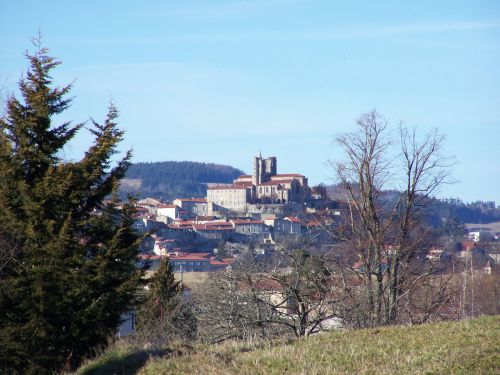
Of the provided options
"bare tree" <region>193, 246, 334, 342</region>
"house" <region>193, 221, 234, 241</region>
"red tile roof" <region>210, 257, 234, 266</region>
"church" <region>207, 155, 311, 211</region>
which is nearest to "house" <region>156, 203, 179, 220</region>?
"church" <region>207, 155, 311, 211</region>

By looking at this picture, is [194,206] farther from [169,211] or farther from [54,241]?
[54,241]

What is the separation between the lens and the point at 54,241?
13.2m

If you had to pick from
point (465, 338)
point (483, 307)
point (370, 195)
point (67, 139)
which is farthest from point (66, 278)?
point (483, 307)

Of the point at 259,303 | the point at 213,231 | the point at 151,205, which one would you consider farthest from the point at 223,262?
the point at 151,205

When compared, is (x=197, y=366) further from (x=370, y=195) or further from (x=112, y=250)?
(x=370, y=195)

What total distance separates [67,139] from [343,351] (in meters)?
7.94

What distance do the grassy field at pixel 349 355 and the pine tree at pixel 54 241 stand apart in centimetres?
257

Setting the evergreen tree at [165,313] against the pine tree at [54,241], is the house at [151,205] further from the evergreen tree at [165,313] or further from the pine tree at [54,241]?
the pine tree at [54,241]

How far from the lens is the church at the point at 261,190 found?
17200 centimetres

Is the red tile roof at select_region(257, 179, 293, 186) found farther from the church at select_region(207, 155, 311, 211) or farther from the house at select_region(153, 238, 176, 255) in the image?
the house at select_region(153, 238, 176, 255)

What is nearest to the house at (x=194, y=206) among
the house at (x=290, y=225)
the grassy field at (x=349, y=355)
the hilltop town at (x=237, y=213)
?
the hilltop town at (x=237, y=213)

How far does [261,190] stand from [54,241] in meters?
167

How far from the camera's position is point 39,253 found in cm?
1327

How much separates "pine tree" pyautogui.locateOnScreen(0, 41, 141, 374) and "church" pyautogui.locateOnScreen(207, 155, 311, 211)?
151m
